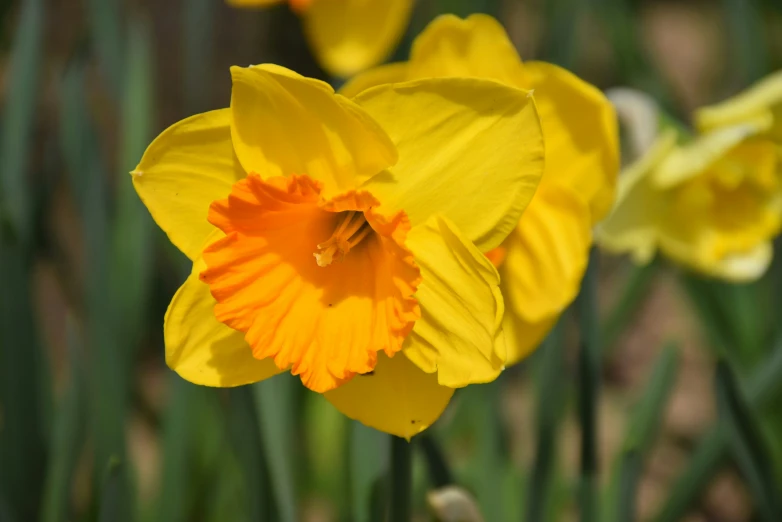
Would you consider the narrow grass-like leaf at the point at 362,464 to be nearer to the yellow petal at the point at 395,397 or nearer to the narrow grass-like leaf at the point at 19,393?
the yellow petal at the point at 395,397

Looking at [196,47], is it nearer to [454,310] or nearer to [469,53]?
[469,53]

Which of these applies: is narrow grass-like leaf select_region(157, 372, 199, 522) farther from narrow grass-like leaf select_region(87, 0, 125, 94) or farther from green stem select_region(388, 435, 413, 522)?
narrow grass-like leaf select_region(87, 0, 125, 94)

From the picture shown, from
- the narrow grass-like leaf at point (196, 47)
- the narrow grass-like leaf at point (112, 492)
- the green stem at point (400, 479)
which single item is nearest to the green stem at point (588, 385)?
the green stem at point (400, 479)

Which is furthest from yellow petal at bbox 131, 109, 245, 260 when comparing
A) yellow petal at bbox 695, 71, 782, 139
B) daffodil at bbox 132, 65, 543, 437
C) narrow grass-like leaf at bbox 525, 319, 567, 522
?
yellow petal at bbox 695, 71, 782, 139

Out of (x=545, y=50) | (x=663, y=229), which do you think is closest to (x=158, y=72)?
(x=545, y=50)

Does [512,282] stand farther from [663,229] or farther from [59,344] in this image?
[59,344]

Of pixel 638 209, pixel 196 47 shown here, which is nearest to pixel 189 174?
pixel 638 209
